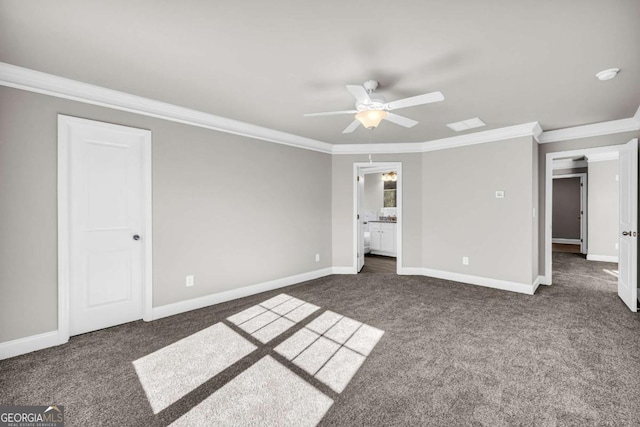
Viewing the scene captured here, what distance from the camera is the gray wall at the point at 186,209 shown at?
2.43m

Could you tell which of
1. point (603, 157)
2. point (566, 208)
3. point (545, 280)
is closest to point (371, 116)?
point (545, 280)

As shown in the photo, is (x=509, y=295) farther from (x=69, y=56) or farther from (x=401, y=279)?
(x=69, y=56)

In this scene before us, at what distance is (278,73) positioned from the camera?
2.48 metres

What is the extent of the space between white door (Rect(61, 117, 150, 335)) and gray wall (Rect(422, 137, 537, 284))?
14.7 ft

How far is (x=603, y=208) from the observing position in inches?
261

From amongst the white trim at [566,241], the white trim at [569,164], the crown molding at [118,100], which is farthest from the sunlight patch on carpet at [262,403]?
the white trim at [566,241]

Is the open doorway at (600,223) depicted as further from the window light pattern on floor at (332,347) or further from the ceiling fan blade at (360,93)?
the ceiling fan blade at (360,93)

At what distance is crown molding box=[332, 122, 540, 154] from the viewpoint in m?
4.07

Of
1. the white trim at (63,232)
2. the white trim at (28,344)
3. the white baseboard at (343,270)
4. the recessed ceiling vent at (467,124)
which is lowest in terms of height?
the white trim at (28,344)

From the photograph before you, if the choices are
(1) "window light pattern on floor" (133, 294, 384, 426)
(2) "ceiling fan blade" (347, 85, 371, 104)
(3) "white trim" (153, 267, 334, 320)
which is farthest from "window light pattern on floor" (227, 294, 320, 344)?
(2) "ceiling fan blade" (347, 85, 371, 104)

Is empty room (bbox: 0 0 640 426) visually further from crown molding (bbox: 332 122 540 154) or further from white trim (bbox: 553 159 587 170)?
white trim (bbox: 553 159 587 170)

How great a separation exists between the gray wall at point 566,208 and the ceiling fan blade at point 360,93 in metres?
9.87

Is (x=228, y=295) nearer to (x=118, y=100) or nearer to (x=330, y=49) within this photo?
(x=118, y=100)

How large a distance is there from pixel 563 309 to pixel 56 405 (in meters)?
4.97
